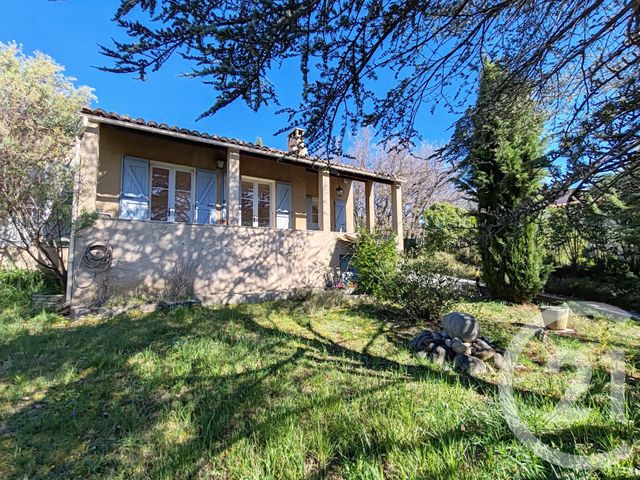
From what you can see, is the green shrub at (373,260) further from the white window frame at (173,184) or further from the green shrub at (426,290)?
the white window frame at (173,184)

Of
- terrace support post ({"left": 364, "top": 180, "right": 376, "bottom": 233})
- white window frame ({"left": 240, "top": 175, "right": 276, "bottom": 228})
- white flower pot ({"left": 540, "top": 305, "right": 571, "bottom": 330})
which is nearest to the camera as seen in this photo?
white flower pot ({"left": 540, "top": 305, "right": 571, "bottom": 330})

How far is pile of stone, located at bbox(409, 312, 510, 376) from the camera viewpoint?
3.72 metres

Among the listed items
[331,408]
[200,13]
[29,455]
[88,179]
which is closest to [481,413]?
[331,408]

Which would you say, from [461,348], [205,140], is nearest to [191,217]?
[205,140]

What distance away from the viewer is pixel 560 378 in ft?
11.0

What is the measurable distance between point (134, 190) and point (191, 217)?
1.53 metres

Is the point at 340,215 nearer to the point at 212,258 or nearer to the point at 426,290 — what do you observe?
the point at 212,258

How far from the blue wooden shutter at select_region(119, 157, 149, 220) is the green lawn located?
148 inches

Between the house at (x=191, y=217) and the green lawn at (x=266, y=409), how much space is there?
6.14ft

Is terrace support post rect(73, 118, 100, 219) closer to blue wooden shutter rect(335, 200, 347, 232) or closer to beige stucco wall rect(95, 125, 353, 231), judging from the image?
beige stucco wall rect(95, 125, 353, 231)

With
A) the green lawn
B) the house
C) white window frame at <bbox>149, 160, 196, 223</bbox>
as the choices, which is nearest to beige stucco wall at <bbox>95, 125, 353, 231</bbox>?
the house

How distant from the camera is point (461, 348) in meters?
4.02

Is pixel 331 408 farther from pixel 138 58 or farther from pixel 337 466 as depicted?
pixel 138 58

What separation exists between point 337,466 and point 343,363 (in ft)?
5.67
